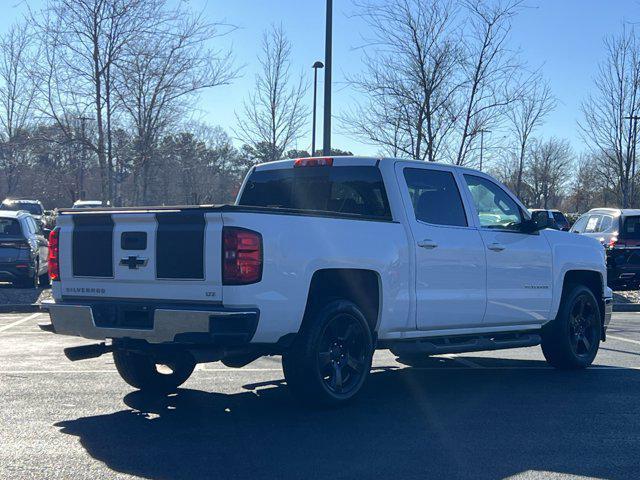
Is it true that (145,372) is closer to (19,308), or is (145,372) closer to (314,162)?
(314,162)

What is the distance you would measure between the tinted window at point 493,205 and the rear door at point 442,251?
0.28m

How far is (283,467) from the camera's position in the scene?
5156mm

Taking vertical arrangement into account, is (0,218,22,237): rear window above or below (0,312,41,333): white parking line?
above

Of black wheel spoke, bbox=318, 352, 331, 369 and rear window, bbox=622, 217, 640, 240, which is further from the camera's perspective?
rear window, bbox=622, 217, 640, 240

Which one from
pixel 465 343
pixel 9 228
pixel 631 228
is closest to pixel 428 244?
pixel 465 343

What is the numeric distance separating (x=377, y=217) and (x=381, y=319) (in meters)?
0.84

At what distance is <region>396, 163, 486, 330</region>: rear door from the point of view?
7453mm

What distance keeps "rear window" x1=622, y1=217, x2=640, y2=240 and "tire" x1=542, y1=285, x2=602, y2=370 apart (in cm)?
989

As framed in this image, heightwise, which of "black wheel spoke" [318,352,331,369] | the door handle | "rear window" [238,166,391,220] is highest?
"rear window" [238,166,391,220]

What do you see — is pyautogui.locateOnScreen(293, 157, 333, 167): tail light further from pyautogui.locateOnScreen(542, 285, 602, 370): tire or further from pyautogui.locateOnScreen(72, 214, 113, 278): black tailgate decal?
pyautogui.locateOnScreen(542, 285, 602, 370): tire

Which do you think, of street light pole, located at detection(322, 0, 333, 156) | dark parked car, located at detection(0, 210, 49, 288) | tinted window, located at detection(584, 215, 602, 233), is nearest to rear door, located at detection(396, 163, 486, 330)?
street light pole, located at detection(322, 0, 333, 156)

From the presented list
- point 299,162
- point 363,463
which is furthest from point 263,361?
point 363,463

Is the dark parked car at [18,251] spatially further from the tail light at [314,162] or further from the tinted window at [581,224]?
the tinted window at [581,224]

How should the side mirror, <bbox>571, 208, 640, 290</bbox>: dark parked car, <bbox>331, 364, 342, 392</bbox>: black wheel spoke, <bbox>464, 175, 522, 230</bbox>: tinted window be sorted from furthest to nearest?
<bbox>571, 208, 640, 290</bbox>: dark parked car < the side mirror < <bbox>464, 175, 522, 230</bbox>: tinted window < <bbox>331, 364, 342, 392</bbox>: black wheel spoke
